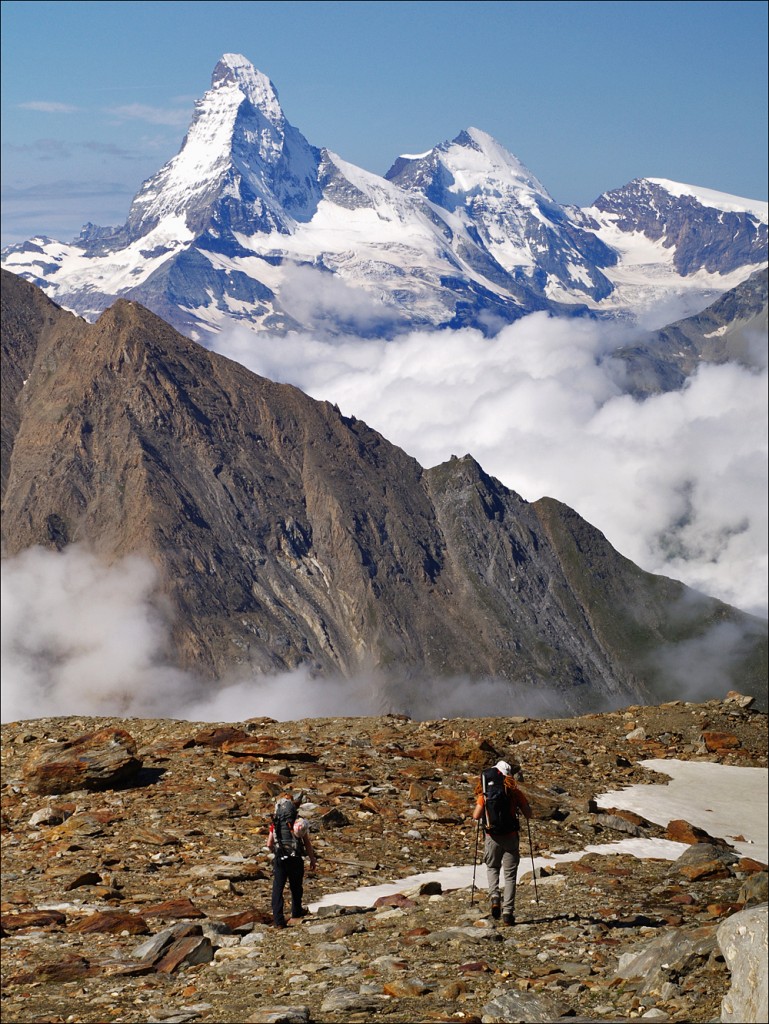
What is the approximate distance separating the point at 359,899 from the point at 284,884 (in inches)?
101

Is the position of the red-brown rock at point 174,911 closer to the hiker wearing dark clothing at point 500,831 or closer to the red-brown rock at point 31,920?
the red-brown rock at point 31,920

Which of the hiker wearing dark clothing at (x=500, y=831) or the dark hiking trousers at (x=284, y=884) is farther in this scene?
the dark hiking trousers at (x=284, y=884)

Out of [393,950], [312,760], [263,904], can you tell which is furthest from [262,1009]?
[312,760]

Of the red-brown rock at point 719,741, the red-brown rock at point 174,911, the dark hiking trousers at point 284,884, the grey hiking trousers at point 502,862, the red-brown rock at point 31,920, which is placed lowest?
the red-brown rock at point 31,920

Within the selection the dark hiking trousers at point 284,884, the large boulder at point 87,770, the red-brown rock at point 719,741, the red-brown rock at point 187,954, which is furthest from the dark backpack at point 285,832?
the red-brown rock at point 719,741

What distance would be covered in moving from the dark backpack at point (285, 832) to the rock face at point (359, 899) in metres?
1.24

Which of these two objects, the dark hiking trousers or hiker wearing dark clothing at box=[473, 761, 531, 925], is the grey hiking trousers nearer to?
hiker wearing dark clothing at box=[473, 761, 531, 925]

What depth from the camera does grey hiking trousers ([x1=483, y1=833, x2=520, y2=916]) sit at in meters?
22.2

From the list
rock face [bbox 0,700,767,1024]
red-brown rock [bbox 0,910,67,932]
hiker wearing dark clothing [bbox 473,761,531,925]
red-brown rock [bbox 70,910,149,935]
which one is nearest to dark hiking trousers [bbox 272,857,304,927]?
rock face [bbox 0,700,767,1024]

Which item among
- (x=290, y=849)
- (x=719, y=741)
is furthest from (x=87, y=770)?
(x=719, y=741)

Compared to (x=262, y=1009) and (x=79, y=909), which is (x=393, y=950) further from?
(x=79, y=909)

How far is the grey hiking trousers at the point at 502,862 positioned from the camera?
22.2m

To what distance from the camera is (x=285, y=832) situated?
24203 millimetres

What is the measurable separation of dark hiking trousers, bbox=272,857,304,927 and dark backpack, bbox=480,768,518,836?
3808 millimetres
